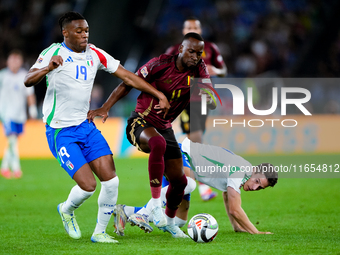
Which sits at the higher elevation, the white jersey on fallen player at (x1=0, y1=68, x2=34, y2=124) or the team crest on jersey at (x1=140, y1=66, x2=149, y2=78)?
the white jersey on fallen player at (x1=0, y1=68, x2=34, y2=124)

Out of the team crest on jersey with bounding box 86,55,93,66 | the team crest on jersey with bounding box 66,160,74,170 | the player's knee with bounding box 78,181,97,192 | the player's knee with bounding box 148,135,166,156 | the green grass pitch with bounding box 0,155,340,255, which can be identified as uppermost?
the team crest on jersey with bounding box 86,55,93,66

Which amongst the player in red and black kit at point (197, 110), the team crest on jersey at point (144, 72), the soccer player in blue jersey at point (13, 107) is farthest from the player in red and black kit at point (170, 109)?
the soccer player in blue jersey at point (13, 107)

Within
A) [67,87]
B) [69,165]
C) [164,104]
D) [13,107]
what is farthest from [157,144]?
[13,107]

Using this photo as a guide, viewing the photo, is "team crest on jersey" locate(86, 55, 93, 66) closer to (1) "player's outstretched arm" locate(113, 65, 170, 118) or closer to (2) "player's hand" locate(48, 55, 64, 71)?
(1) "player's outstretched arm" locate(113, 65, 170, 118)

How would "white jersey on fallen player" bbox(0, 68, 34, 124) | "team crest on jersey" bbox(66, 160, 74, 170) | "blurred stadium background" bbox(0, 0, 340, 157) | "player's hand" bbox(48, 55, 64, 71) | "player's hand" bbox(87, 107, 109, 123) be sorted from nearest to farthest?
1. "player's hand" bbox(48, 55, 64, 71)
2. "team crest on jersey" bbox(66, 160, 74, 170)
3. "player's hand" bbox(87, 107, 109, 123)
4. "white jersey on fallen player" bbox(0, 68, 34, 124)
5. "blurred stadium background" bbox(0, 0, 340, 157)

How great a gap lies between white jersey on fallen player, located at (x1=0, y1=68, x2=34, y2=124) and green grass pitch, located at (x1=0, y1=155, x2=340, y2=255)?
1.48 m

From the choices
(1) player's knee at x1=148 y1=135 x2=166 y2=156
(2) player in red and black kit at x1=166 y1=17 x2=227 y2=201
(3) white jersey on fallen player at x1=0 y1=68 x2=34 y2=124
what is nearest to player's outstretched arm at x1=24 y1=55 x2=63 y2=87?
(1) player's knee at x1=148 y1=135 x2=166 y2=156

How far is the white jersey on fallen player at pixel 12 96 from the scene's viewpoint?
12.0m

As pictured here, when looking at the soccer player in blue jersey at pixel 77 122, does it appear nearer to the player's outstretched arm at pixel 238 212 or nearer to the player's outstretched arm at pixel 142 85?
the player's outstretched arm at pixel 142 85

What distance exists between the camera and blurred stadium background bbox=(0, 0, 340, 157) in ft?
54.7

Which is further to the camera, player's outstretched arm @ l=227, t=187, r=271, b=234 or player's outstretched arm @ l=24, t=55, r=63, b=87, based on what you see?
player's outstretched arm @ l=227, t=187, r=271, b=234

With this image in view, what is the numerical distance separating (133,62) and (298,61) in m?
6.08

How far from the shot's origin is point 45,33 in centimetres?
1964

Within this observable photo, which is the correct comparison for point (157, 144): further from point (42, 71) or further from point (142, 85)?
point (42, 71)
